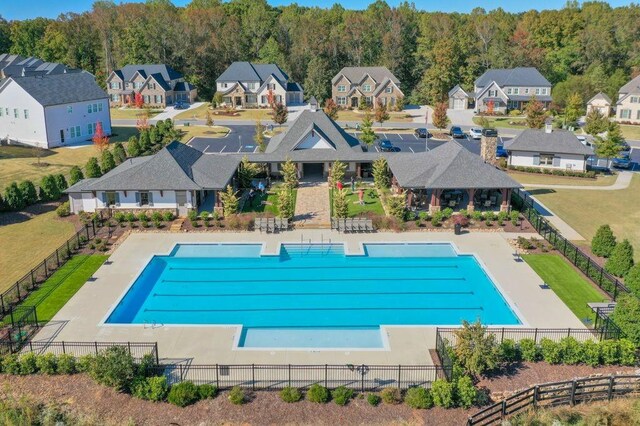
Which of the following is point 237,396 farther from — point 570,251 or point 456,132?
point 456,132

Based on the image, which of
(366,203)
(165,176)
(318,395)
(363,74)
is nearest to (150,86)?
(363,74)

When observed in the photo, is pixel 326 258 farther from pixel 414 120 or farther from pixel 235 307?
pixel 414 120

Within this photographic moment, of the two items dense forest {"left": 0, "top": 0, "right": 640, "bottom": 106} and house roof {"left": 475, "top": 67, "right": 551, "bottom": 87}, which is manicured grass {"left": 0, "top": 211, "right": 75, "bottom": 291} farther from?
house roof {"left": 475, "top": 67, "right": 551, "bottom": 87}

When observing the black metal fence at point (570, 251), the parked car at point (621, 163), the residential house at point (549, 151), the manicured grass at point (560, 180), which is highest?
the residential house at point (549, 151)

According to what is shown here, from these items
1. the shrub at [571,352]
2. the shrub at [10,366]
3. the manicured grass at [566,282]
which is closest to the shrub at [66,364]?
the shrub at [10,366]

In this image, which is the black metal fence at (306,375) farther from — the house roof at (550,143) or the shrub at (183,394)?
the house roof at (550,143)

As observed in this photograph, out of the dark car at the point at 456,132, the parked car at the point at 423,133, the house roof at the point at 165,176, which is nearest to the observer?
the house roof at the point at 165,176
